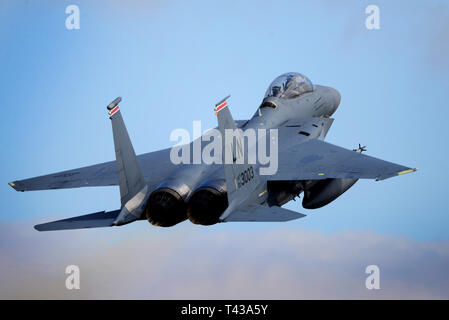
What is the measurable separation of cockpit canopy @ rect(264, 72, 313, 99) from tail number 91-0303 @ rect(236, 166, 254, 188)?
6692 mm

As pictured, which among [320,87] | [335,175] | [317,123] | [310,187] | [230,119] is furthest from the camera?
[320,87]

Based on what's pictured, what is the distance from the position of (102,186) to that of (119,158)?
12.7 feet

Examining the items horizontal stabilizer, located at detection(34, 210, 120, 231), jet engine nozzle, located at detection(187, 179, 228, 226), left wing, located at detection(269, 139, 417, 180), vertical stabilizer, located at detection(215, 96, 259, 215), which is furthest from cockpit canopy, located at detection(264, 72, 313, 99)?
horizontal stabilizer, located at detection(34, 210, 120, 231)

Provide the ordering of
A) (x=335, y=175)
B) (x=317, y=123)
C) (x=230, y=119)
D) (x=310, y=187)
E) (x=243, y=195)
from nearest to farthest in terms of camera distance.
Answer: (x=230, y=119), (x=243, y=195), (x=335, y=175), (x=310, y=187), (x=317, y=123)

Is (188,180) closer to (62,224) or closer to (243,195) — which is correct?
(243,195)

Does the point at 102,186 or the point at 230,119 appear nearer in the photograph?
the point at 230,119

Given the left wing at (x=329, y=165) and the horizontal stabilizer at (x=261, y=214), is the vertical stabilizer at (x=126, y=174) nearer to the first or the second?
the horizontal stabilizer at (x=261, y=214)

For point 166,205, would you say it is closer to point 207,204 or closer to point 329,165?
point 207,204

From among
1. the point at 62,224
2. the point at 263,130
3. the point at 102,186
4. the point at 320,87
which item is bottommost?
the point at 62,224

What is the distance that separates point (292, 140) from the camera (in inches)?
887

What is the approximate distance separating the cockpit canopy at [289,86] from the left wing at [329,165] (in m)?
3.73

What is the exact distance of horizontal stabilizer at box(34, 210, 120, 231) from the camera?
17969mm

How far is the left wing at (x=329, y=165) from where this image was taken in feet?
65.1

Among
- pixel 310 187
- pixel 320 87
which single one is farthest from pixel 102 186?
pixel 320 87
